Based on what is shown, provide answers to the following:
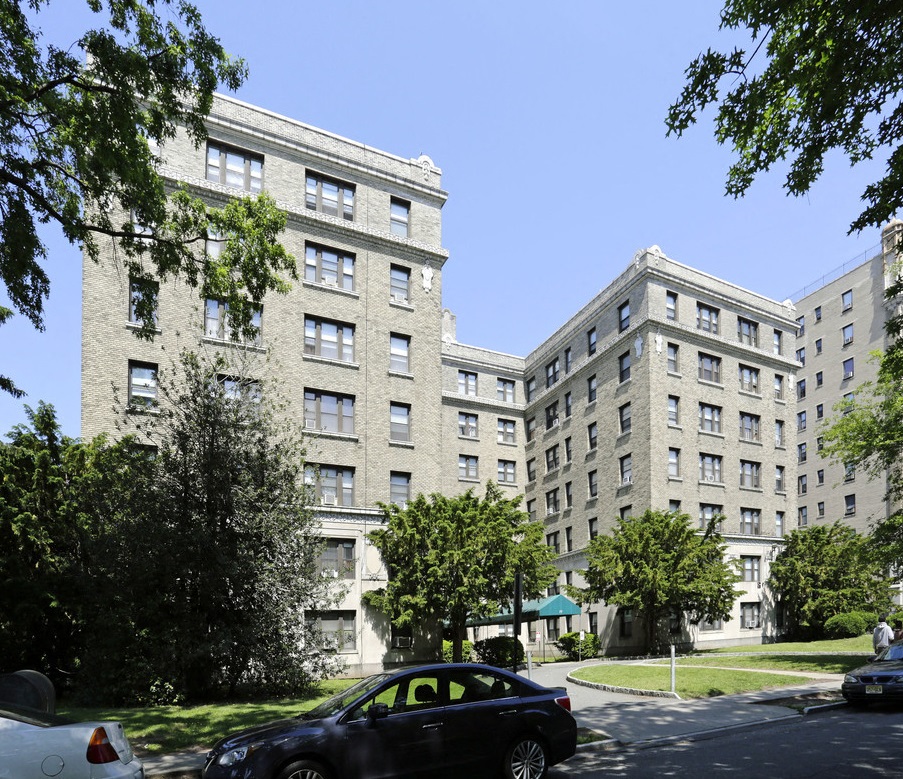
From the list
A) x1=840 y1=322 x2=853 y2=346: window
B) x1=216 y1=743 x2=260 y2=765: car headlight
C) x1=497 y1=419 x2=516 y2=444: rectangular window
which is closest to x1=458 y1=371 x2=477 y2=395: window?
x1=497 y1=419 x2=516 y2=444: rectangular window

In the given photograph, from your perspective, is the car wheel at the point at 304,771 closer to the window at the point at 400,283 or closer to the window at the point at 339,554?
the window at the point at 339,554

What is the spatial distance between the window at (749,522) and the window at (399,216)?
23987 mm

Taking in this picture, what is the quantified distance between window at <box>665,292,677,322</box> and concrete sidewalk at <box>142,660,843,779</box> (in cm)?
2422

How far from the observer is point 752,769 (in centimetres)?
963

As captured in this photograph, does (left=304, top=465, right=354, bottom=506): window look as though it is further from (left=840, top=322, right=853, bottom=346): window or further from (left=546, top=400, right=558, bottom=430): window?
(left=840, top=322, right=853, bottom=346): window

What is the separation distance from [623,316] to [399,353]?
52.5 feet

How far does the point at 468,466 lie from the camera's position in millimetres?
48688

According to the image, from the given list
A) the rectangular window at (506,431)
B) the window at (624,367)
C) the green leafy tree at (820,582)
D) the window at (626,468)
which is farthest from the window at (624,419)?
the rectangular window at (506,431)

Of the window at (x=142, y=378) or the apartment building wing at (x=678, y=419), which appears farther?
the apartment building wing at (x=678, y=419)

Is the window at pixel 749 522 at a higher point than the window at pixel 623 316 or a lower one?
lower

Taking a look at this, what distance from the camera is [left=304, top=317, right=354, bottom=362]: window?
30000mm

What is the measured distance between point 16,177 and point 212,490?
8737mm

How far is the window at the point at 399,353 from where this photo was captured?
31.8 metres

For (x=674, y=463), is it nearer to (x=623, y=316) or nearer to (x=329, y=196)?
(x=623, y=316)
